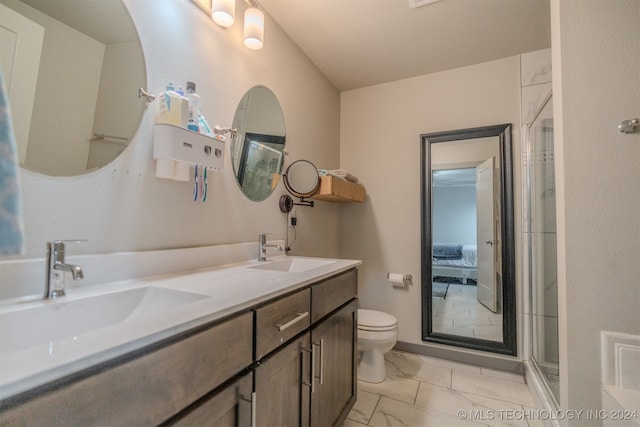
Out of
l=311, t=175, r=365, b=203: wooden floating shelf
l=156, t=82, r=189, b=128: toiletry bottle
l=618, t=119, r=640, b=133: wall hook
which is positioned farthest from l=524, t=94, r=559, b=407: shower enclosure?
l=156, t=82, r=189, b=128: toiletry bottle

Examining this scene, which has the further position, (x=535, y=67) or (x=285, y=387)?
(x=535, y=67)

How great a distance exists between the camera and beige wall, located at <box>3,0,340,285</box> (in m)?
0.86

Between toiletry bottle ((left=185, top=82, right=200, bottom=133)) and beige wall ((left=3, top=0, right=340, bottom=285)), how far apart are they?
77 millimetres

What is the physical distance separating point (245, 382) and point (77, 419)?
39cm

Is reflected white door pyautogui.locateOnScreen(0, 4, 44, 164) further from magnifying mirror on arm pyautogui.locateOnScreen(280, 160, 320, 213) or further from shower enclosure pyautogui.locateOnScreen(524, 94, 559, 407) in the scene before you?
shower enclosure pyautogui.locateOnScreen(524, 94, 559, 407)

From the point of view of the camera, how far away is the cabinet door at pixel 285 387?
0.82 m

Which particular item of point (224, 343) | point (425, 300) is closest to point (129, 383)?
point (224, 343)

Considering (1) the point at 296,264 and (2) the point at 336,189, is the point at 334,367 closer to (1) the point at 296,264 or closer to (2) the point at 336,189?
(1) the point at 296,264

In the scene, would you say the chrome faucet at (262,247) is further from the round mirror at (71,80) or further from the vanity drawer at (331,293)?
the round mirror at (71,80)

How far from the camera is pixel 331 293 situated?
4.08ft

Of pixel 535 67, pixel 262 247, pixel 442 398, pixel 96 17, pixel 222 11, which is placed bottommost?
pixel 442 398

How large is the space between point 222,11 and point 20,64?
82 cm

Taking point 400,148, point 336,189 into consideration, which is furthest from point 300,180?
point 400,148

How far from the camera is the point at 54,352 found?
43 cm
